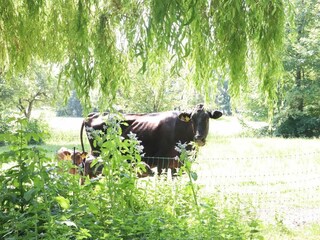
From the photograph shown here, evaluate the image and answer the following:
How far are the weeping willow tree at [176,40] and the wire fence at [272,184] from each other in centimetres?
223

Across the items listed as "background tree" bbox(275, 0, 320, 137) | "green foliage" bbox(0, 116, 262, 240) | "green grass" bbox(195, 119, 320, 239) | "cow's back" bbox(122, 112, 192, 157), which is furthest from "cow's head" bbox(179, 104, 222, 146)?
"background tree" bbox(275, 0, 320, 137)

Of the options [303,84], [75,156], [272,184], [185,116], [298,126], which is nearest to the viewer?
[185,116]

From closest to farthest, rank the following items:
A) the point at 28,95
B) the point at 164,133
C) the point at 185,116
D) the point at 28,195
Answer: the point at 28,195, the point at 185,116, the point at 164,133, the point at 28,95

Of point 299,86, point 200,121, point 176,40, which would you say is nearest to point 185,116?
point 200,121

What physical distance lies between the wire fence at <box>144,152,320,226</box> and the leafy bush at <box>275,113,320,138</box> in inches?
487

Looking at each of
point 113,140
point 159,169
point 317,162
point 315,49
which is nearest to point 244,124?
point 315,49

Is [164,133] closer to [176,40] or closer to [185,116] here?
[185,116]

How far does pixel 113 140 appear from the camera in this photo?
139 inches

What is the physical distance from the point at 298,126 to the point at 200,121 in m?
20.4

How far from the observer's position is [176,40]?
8.20 ft

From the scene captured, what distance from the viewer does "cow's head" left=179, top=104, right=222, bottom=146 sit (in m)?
5.89

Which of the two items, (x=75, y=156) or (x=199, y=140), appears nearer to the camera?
(x=199, y=140)

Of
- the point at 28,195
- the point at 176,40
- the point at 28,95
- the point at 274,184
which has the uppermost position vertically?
the point at 28,95

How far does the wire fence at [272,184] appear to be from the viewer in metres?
6.32
